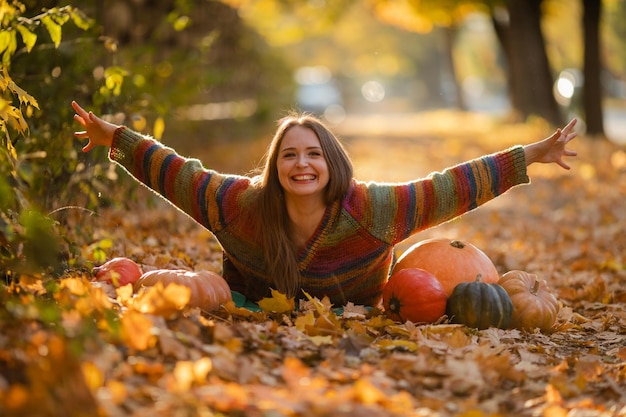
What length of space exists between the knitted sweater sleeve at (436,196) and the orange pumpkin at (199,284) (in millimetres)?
817

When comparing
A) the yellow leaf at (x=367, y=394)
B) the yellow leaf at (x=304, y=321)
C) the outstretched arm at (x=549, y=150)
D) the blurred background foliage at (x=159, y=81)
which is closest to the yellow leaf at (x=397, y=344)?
the yellow leaf at (x=304, y=321)

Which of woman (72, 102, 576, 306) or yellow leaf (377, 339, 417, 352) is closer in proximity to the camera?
yellow leaf (377, 339, 417, 352)

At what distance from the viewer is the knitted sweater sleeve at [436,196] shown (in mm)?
4582

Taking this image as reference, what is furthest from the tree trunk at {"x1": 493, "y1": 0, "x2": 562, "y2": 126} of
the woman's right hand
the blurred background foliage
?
the woman's right hand

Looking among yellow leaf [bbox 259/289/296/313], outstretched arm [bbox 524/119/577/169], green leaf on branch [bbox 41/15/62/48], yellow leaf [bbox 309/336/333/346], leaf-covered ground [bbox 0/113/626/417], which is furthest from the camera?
outstretched arm [bbox 524/119/577/169]

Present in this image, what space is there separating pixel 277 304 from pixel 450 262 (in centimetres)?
109

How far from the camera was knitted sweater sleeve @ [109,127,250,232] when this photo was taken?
4.69 m

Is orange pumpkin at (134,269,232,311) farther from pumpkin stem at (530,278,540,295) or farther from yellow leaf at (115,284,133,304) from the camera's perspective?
pumpkin stem at (530,278,540,295)

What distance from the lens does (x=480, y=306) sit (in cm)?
446

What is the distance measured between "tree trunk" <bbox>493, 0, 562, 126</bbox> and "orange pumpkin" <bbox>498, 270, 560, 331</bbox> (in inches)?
638

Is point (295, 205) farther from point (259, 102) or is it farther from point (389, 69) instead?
point (389, 69)

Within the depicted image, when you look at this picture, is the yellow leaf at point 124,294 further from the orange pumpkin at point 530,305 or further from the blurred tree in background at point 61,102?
the orange pumpkin at point 530,305

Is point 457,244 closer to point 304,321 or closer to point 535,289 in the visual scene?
point 535,289

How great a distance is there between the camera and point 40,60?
5.97 m
